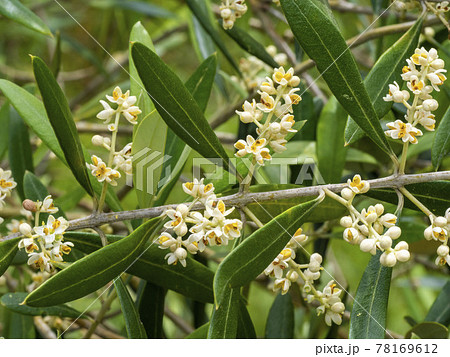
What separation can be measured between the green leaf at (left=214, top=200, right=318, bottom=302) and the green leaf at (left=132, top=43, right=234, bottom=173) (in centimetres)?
22

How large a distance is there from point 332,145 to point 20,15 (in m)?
0.90

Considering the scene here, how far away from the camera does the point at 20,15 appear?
1.40 meters

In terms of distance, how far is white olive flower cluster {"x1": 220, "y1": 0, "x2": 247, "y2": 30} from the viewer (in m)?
1.35

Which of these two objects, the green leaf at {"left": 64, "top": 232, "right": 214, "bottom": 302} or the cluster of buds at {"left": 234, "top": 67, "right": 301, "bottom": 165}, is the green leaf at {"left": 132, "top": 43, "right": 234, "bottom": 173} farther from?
the green leaf at {"left": 64, "top": 232, "right": 214, "bottom": 302}

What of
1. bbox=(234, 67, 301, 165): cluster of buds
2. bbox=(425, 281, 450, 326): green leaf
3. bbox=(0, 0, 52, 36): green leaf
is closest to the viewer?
bbox=(234, 67, 301, 165): cluster of buds

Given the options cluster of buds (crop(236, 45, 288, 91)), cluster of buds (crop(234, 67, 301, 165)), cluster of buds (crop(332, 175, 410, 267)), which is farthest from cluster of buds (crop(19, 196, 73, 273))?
cluster of buds (crop(236, 45, 288, 91))

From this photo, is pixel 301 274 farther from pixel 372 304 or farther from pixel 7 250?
pixel 7 250

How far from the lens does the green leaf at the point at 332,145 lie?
1487mm

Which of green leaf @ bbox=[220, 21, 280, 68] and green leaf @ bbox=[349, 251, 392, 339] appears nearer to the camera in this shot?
green leaf @ bbox=[349, 251, 392, 339]

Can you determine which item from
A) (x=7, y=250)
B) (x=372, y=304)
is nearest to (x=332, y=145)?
(x=372, y=304)

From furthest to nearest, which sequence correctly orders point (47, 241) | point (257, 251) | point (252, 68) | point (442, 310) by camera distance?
point (252, 68), point (442, 310), point (47, 241), point (257, 251)
